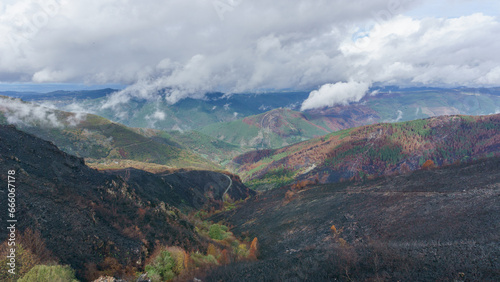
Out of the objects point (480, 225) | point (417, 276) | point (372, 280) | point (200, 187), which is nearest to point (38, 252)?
point (372, 280)

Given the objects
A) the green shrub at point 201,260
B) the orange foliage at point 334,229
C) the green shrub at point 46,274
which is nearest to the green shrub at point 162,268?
the green shrub at point 201,260

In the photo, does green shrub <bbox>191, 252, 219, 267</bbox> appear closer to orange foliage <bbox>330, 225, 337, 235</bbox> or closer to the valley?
the valley

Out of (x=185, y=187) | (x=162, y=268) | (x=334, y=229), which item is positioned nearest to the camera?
(x=162, y=268)

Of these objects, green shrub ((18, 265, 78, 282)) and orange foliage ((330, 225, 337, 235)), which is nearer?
green shrub ((18, 265, 78, 282))

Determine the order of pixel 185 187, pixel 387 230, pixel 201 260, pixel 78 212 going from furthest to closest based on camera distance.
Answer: pixel 185 187, pixel 387 230, pixel 201 260, pixel 78 212

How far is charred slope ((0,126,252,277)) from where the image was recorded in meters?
25.6

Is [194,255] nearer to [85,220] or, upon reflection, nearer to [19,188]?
[85,220]

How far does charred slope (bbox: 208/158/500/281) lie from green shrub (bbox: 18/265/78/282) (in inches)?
552

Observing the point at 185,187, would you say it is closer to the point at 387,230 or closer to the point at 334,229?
the point at 334,229

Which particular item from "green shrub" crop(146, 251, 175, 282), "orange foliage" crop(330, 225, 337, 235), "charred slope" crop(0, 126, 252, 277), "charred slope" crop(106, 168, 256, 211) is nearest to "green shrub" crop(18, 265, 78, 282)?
"charred slope" crop(0, 126, 252, 277)

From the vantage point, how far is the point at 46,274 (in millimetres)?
18859

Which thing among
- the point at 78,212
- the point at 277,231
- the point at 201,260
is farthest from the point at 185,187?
the point at 78,212

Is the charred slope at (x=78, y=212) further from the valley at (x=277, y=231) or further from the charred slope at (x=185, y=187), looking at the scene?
the charred slope at (x=185, y=187)

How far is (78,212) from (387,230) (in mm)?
47174
